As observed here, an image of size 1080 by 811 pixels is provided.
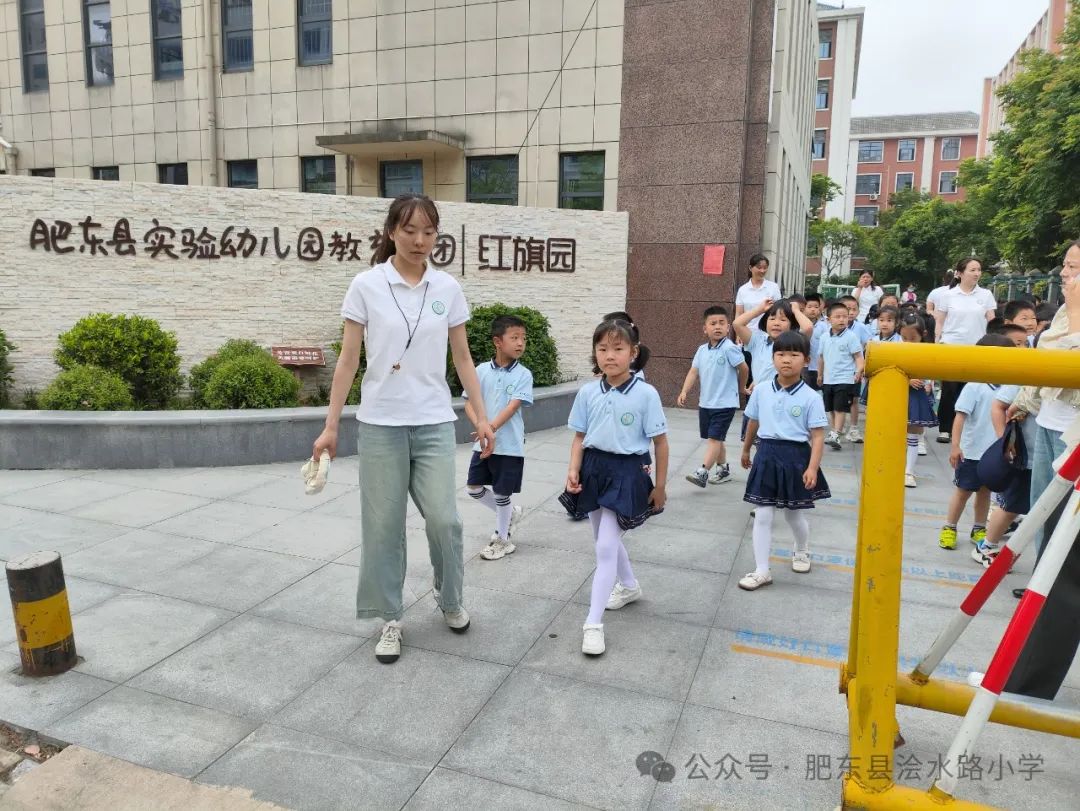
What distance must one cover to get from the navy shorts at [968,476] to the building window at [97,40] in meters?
14.7

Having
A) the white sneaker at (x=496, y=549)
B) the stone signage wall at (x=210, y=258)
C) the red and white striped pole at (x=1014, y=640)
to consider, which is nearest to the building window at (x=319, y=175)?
the stone signage wall at (x=210, y=258)

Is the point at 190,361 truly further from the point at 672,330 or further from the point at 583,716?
the point at 583,716

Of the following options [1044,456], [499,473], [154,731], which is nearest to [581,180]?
[499,473]

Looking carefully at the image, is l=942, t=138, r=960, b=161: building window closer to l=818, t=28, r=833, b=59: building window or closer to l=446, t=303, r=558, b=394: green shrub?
l=818, t=28, r=833, b=59: building window

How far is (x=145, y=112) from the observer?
Result: 13531mm

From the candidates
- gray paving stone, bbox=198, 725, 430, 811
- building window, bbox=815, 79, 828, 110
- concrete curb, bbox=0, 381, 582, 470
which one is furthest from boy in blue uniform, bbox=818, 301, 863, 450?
building window, bbox=815, 79, 828, 110

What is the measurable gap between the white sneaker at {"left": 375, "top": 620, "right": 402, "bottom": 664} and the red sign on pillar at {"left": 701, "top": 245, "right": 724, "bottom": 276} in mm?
8050

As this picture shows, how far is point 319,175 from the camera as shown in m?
12.9

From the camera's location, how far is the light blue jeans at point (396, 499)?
340 centimetres

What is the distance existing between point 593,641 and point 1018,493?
106 inches

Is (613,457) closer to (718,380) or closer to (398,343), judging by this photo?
(398,343)

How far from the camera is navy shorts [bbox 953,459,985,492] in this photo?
4.94 meters

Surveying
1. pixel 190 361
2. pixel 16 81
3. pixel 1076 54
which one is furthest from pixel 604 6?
pixel 1076 54

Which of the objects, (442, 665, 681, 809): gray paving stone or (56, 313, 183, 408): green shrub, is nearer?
(442, 665, 681, 809): gray paving stone
